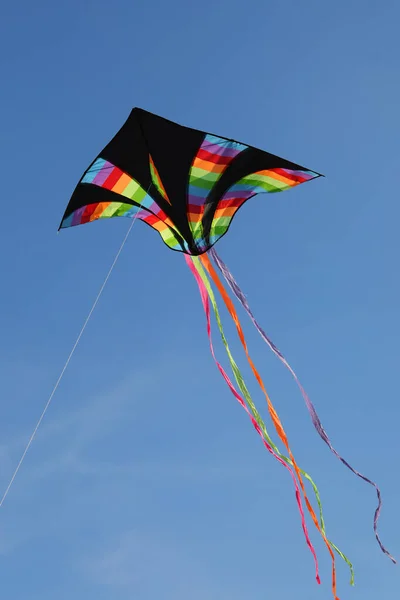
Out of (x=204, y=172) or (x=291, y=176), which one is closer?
(x=291, y=176)

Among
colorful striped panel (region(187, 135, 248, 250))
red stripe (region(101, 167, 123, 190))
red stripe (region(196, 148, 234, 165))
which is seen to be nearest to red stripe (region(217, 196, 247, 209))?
colorful striped panel (region(187, 135, 248, 250))

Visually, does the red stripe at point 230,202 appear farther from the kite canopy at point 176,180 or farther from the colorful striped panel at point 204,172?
the colorful striped panel at point 204,172

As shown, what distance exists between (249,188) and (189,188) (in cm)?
48

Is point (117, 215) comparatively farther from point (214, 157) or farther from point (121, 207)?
point (214, 157)

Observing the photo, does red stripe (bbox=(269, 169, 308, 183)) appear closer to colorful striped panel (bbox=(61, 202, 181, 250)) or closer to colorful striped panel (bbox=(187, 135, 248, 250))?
colorful striped panel (bbox=(187, 135, 248, 250))

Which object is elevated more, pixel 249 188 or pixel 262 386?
pixel 249 188

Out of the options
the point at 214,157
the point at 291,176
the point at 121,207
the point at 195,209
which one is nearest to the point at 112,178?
the point at 121,207

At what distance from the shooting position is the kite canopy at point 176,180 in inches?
218

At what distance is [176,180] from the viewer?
5852 millimetres

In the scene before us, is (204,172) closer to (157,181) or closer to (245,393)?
(157,181)

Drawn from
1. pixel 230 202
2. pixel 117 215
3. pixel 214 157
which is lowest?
pixel 117 215

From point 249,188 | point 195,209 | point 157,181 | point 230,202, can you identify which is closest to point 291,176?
point 249,188

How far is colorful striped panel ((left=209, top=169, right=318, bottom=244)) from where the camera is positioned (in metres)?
5.64

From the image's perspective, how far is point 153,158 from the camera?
5.77 meters
